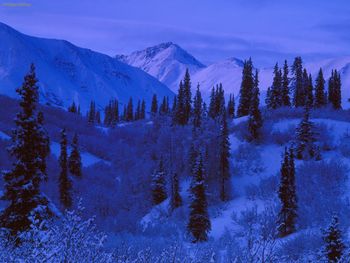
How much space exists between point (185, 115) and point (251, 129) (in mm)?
21973

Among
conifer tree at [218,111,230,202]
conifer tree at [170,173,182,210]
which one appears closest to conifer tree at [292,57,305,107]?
conifer tree at [218,111,230,202]

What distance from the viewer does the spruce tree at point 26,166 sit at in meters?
15.7

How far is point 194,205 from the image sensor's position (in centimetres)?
3678

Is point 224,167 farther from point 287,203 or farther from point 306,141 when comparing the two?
point 287,203

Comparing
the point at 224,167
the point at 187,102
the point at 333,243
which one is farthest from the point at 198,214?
the point at 187,102

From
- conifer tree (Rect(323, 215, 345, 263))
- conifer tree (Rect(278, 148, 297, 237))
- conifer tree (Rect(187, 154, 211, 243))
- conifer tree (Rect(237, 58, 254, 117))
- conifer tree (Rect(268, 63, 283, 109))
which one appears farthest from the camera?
conifer tree (Rect(268, 63, 283, 109))

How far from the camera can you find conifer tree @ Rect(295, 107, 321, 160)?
157 feet

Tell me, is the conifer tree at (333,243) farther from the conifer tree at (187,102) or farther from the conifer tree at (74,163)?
the conifer tree at (187,102)

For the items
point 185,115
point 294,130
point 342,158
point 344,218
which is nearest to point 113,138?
point 185,115

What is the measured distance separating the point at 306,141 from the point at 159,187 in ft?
57.2

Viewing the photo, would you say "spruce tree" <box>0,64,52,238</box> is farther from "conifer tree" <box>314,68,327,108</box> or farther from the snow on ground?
"conifer tree" <box>314,68,327,108</box>

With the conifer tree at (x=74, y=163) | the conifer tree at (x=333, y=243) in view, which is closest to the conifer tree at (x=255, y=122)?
the conifer tree at (x=74, y=163)

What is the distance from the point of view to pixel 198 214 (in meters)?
36.5

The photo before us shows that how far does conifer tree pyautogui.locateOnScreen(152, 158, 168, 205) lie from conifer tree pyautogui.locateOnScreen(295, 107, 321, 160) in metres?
15.5
